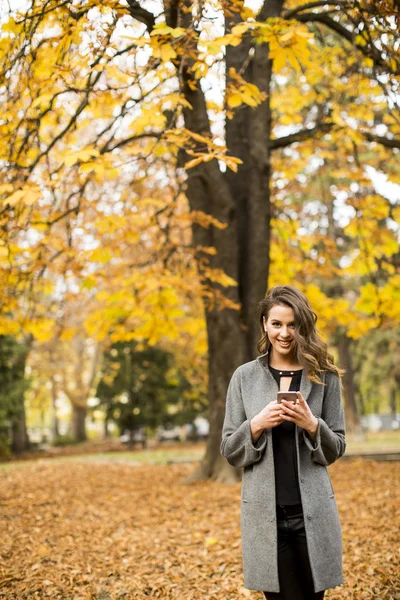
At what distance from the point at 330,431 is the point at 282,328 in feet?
1.76

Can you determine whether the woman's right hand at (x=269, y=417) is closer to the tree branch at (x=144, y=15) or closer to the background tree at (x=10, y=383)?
the tree branch at (x=144, y=15)

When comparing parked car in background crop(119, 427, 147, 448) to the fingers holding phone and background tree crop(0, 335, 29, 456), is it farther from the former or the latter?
the fingers holding phone

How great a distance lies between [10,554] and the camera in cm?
→ 504

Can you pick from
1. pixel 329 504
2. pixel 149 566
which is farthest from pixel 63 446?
pixel 329 504

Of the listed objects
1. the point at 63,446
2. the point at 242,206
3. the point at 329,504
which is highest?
the point at 242,206

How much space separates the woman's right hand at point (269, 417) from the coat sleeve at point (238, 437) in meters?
0.10

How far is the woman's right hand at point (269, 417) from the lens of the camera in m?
2.45

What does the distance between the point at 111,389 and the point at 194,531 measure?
14.1m

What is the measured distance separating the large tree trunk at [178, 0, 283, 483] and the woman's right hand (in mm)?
5320

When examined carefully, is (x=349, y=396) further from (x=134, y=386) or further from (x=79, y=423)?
(x=79, y=423)

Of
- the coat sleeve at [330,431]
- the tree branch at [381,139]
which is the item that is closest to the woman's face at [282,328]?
the coat sleeve at [330,431]

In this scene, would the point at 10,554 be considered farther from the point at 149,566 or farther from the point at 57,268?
the point at 57,268

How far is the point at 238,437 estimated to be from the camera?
104 inches

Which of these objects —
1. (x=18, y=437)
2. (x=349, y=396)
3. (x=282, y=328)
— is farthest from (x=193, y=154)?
(x=18, y=437)
